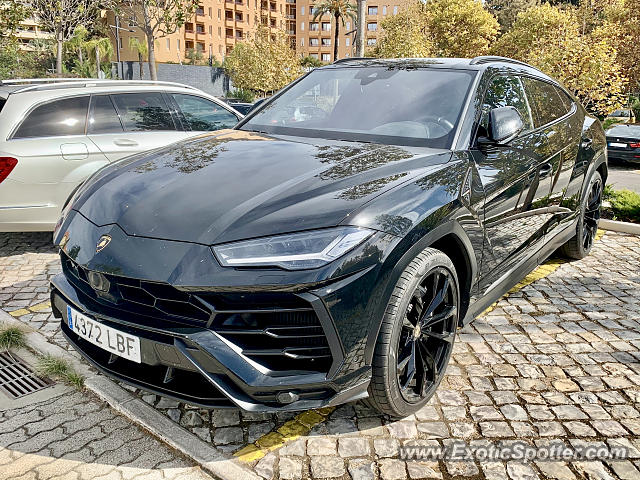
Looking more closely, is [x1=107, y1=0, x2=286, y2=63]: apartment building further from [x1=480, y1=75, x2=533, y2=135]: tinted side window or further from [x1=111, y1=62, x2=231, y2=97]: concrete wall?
[x1=480, y1=75, x2=533, y2=135]: tinted side window

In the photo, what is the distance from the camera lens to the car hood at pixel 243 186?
7.70 feet

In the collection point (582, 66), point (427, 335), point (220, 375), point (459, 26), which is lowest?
point (427, 335)

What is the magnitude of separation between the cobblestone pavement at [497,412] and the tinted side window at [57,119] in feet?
5.55

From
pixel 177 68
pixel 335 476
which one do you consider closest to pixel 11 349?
pixel 335 476

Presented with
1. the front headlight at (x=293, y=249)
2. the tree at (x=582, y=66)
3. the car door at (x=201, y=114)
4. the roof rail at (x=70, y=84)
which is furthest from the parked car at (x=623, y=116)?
the front headlight at (x=293, y=249)

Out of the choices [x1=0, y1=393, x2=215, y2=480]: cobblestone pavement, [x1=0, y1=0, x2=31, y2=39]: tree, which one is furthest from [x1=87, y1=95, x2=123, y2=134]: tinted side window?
[x1=0, y1=0, x2=31, y2=39]: tree

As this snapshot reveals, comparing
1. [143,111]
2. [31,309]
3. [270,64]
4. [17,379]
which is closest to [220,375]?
[17,379]

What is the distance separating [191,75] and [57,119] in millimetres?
50715

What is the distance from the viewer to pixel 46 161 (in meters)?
5.30

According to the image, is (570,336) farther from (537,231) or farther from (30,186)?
(30,186)

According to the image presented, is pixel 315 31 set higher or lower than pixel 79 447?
higher

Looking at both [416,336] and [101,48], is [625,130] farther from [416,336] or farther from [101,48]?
[101,48]

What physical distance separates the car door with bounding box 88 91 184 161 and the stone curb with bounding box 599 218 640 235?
543cm

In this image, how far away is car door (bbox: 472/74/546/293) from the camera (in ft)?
10.6
